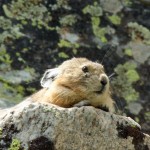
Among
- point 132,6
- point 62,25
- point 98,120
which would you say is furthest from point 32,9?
point 98,120

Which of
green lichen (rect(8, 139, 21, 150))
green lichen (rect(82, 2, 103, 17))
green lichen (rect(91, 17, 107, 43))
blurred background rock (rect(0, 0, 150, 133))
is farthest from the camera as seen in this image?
green lichen (rect(82, 2, 103, 17))

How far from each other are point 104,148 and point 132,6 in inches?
192

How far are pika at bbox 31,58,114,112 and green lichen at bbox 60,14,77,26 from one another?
318 centimetres

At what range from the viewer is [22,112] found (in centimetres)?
427

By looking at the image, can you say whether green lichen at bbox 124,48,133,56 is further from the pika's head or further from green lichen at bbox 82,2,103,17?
the pika's head

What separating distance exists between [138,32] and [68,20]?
42.9 inches

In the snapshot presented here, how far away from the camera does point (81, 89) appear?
4891 millimetres

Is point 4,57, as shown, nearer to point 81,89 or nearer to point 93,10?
point 93,10

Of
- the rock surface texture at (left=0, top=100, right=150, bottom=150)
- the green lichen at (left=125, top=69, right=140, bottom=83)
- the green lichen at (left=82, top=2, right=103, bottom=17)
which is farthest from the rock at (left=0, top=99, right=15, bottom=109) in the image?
the green lichen at (left=82, top=2, right=103, bottom=17)

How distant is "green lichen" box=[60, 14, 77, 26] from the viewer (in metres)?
8.40

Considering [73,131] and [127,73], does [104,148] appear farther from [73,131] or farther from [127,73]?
[127,73]

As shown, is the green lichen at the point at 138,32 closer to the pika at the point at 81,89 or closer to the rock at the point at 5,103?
the rock at the point at 5,103

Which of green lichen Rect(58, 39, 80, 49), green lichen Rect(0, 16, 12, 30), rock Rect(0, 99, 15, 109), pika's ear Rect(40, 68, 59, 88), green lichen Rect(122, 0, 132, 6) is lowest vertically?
green lichen Rect(58, 39, 80, 49)

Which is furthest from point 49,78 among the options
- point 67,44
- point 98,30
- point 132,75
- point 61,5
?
point 61,5
